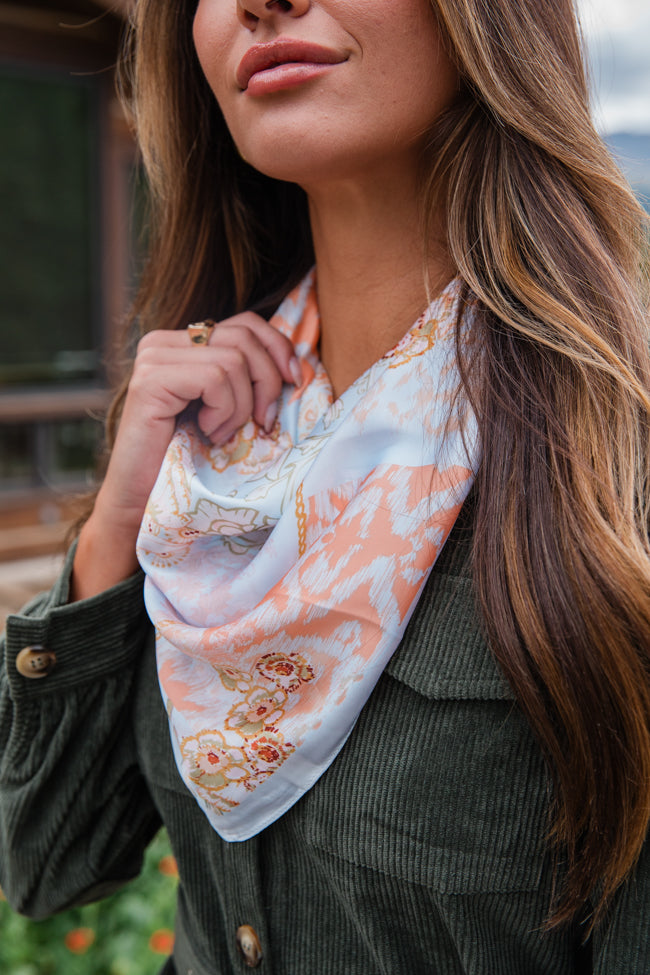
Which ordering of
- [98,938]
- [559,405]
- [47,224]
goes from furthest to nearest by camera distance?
1. [47,224]
2. [98,938]
3. [559,405]

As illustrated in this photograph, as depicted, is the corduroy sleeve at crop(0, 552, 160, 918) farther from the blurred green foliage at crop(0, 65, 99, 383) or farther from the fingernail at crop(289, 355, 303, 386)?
the blurred green foliage at crop(0, 65, 99, 383)

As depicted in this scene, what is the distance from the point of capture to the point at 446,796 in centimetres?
93

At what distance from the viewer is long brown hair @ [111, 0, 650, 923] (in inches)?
33.3

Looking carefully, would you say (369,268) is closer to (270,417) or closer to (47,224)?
(270,417)

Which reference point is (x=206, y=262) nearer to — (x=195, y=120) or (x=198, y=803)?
(x=195, y=120)

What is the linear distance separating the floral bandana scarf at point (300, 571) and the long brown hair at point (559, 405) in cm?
6

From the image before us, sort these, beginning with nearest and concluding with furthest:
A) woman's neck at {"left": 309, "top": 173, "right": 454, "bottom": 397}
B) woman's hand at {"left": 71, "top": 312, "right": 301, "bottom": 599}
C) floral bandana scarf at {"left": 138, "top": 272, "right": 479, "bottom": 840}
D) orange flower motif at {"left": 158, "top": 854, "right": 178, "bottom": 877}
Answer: floral bandana scarf at {"left": 138, "top": 272, "right": 479, "bottom": 840} → woman's neck at {"left": 309, "top": 173, "right": 454, "bottom": 397} → woman's hand at {"left": 71, "top": 312, "right": 301, "bottom": 599} → orange flower motif at {"left": 158, "top": 854, "right": 178, "bottom": 877}

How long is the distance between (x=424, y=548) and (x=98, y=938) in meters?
1.93

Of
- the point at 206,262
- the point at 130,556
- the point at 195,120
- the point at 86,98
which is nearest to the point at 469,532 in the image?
the point at 130,556

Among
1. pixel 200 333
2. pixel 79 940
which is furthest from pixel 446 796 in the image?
pixel 79 940

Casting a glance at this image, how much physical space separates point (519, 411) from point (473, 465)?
75mm

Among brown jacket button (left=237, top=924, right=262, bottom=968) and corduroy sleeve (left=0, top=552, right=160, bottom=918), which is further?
corduroy sleeve (left=0, top=552, right=160, bottom=918)

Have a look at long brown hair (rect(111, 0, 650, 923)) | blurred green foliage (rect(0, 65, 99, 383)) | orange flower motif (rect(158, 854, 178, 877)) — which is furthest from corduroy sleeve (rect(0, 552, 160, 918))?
blurred green foliage (rect(0, 65, 99, 383))

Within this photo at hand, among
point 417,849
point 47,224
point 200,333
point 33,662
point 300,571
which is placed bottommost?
point 417,849
